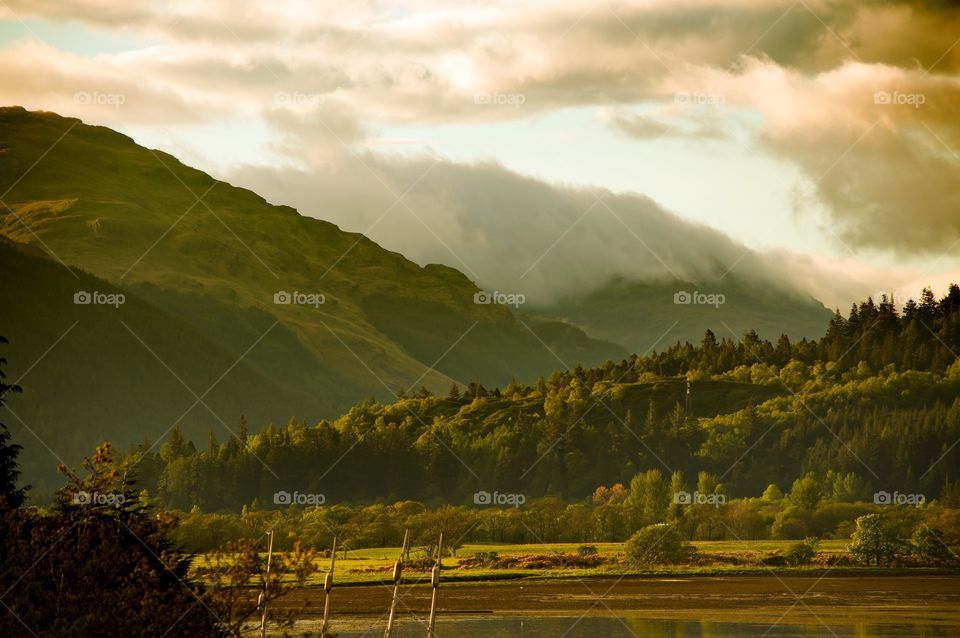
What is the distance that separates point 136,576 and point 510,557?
14244 cm

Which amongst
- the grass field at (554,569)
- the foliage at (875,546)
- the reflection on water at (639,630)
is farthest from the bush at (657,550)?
the reflection on water at (639,630)

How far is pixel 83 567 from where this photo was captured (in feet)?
155

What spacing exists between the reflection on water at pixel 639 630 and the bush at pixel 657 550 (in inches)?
2957

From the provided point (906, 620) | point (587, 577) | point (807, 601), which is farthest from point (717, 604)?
point (587, 577)

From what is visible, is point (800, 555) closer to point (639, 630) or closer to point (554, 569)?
point (554, 569)

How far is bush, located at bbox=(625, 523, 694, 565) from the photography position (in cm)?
17700

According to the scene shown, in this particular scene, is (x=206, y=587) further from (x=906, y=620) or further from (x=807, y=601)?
(x=807, y=601)

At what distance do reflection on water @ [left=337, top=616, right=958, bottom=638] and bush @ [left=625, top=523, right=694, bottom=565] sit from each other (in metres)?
75.1

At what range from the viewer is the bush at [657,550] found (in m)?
177

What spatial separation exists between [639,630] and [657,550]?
8747cm
